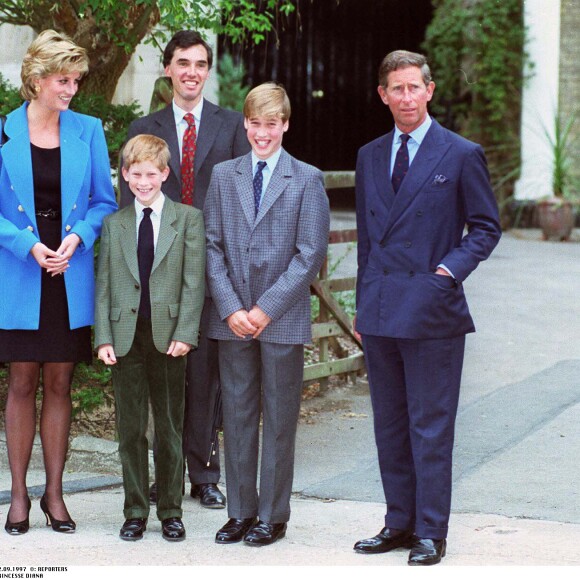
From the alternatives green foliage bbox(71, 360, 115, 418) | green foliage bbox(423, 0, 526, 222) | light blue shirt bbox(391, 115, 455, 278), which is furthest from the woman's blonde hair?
green foliage bbox(423, 0, 526, 222)

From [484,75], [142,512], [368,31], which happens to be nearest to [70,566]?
[142,512]

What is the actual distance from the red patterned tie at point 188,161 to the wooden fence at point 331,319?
217 centimetres

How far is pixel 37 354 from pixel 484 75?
1281 cm

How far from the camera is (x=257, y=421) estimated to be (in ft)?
15.3

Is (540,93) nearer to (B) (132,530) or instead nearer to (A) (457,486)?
(A) (457,486)

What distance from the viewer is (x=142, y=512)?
15.3ft

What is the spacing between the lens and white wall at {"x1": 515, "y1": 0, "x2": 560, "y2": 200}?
635 inches

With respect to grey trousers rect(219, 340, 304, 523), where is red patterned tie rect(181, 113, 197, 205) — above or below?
above

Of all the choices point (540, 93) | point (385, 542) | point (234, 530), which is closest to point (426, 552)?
point (385, 542)

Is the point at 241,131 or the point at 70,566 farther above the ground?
the point at 241,131

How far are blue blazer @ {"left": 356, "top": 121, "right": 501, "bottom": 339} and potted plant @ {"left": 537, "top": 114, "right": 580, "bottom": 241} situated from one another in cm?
1129

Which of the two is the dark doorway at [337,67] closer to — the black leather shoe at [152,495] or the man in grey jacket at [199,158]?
the man in grey jacket at [199,158]

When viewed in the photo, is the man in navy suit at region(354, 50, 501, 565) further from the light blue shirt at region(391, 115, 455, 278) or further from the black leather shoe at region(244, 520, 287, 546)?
the black leather shoe at region(244, 520, 287, 546)

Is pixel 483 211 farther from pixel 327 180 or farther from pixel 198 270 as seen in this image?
pixel 327 180
